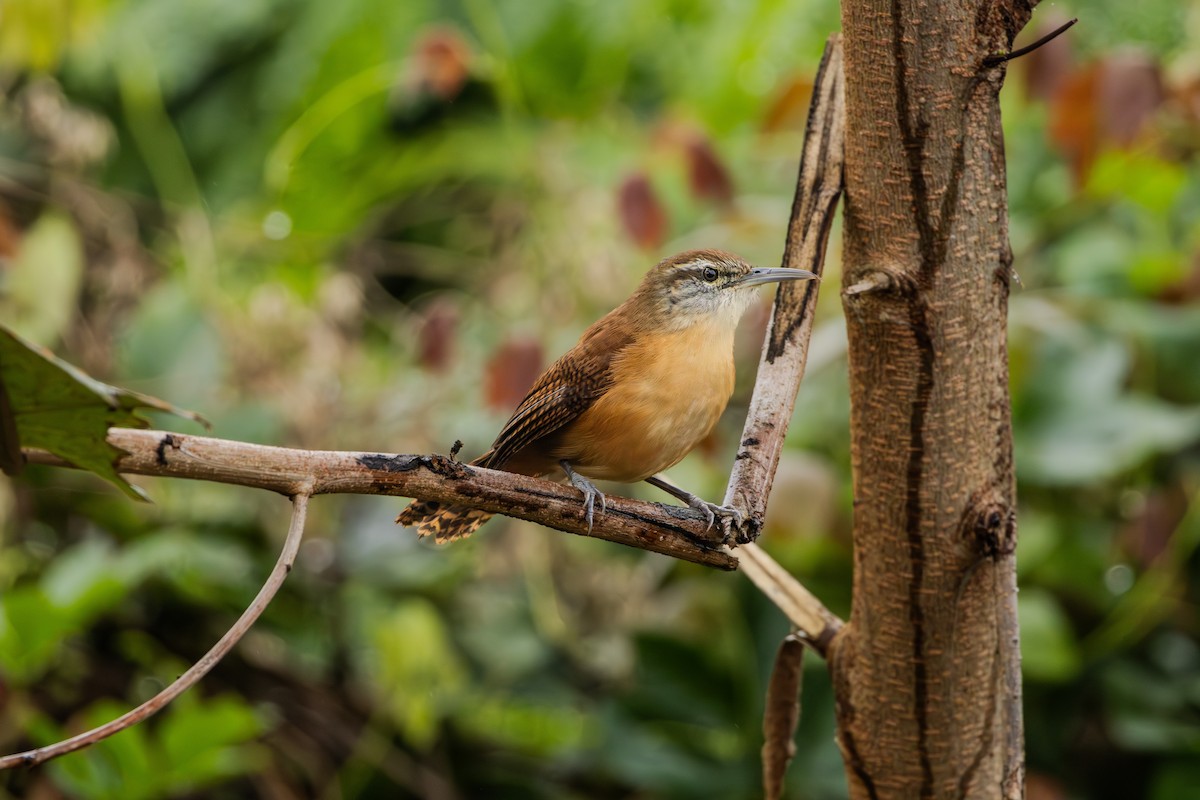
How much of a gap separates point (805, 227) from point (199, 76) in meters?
5.41

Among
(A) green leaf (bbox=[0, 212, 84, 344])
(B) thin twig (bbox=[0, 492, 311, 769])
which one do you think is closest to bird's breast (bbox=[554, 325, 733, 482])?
(B) thin twig (bbox=[0, 492, 311, 769])

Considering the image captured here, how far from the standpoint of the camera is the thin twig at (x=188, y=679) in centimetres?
118

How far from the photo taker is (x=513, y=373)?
321 cm

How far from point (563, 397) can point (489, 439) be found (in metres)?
1.76

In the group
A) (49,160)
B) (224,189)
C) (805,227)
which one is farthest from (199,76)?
(805,227)

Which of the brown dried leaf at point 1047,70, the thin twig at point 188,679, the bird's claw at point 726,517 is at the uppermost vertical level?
the brown dried leaf at point 1047,70

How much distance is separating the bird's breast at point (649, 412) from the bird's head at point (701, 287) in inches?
4.4

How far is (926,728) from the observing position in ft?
5.82

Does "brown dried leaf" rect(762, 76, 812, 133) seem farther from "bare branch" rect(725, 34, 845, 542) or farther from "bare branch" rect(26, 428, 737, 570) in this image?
"bare branch" rect(26, 428, 737, 570)

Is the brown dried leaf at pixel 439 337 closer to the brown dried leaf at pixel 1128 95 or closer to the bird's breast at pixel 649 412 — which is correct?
the bird's breast at pixel 649 412

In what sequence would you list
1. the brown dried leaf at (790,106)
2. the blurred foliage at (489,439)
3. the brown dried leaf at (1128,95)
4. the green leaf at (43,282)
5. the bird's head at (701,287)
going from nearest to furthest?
the bird's head at (701,287)
the brown dried leaf at (1128,95)
the blurred foliage at (489,439)
the brown dried leaf at (790,106)
the green leaf at (43,282)

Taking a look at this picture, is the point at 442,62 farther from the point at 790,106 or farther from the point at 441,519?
the point at 441,519

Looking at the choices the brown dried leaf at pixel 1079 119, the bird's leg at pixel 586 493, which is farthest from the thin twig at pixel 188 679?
the brown dried leaf at pixel 1079 119

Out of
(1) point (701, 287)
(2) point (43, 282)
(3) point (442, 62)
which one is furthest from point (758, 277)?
(2) point (43, 282)
